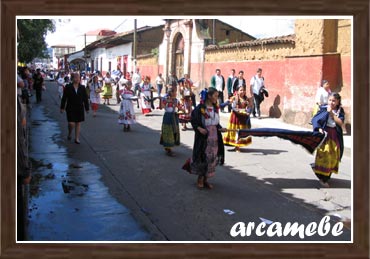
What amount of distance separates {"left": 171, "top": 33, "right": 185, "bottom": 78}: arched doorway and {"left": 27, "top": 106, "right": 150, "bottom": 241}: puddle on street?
46.0 ft

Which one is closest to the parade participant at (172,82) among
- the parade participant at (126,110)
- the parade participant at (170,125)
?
the parade participant at (170,125)

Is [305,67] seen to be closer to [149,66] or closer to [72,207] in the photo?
[72,207]

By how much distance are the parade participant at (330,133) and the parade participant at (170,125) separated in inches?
128

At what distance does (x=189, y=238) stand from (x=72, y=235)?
1.25m

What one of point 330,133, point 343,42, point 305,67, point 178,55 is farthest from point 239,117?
point 178,55

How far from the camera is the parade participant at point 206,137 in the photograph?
695 centimetres

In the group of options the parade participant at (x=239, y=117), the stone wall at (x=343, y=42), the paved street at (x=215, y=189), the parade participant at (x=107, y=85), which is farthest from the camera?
the parade participant at (x=107, y=85)

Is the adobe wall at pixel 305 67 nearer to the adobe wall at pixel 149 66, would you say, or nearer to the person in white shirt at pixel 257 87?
the person in white shirt at pixel 257 87

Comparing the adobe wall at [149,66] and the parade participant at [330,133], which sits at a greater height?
the adobe wall at [149,66]

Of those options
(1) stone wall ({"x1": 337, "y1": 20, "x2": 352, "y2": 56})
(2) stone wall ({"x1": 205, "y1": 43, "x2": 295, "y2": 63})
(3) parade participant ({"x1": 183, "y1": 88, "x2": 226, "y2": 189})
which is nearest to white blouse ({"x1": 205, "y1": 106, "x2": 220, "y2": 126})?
(3) parade participant ({"x1": 183, "y1": 88, "x2": 226, "y2": 189})

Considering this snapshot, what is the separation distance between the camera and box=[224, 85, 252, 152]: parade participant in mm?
10328

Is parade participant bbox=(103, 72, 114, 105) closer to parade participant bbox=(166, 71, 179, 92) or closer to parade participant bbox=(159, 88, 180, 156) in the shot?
parade participant bbox=(166, 71, 179, 92)

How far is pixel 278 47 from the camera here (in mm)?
15383
